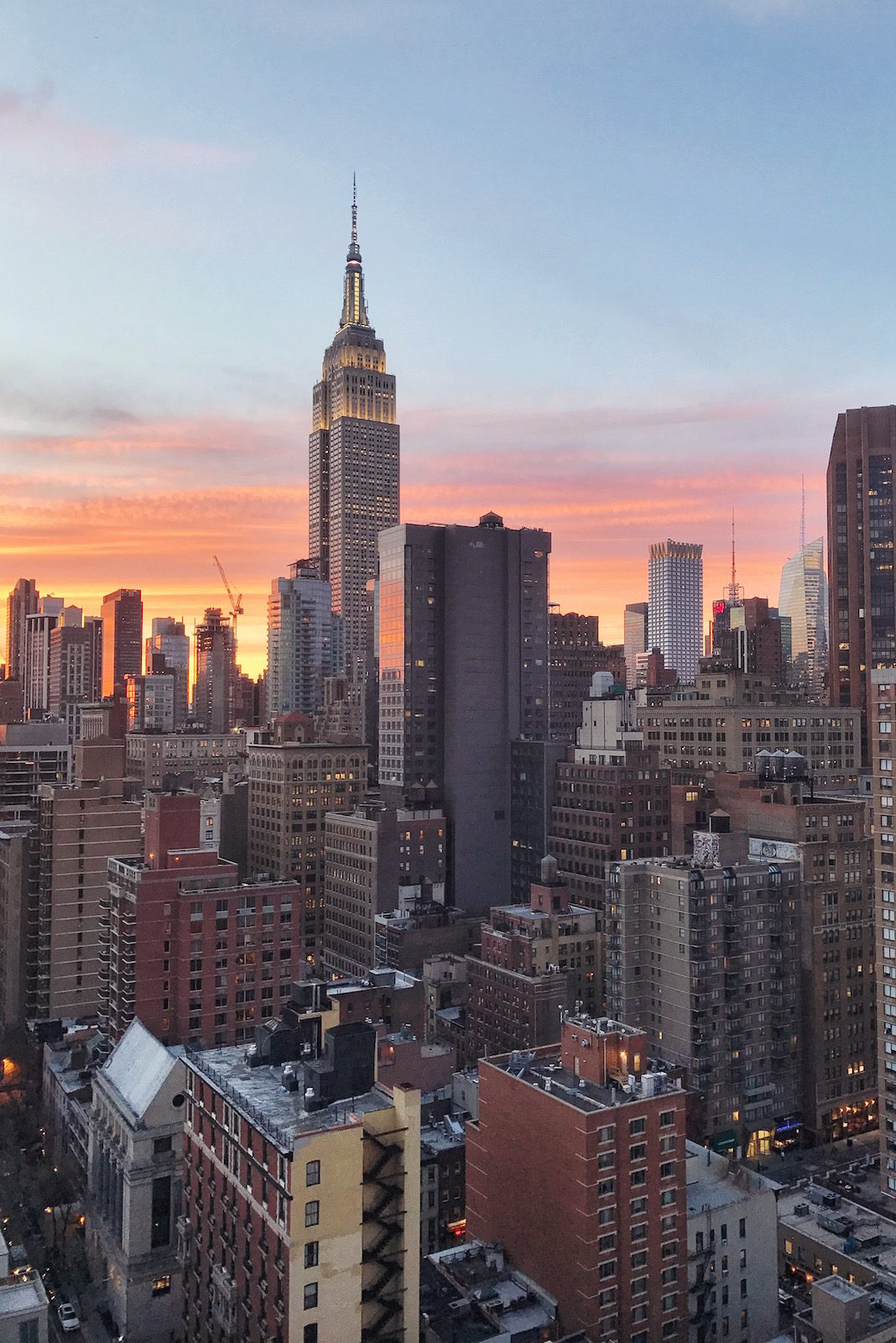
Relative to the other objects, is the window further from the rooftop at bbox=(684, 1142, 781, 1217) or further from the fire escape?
the rooftop at bbox=(684, 1142, 781, 1217)

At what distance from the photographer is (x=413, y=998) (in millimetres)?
115188

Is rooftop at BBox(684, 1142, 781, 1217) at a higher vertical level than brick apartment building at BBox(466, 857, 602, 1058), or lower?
lower

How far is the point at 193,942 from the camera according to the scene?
102500 mm

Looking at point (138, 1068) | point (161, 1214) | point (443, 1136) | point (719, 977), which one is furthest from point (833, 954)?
point (161, 1214)

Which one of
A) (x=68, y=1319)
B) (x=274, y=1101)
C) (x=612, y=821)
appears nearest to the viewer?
(x=274, y=1101)

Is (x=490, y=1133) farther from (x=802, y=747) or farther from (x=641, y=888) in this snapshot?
(x=802, y=747)

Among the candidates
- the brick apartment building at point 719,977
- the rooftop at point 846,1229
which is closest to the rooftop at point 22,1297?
the rooftop at point 846,1229

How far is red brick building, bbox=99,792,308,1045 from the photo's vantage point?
3989 inches

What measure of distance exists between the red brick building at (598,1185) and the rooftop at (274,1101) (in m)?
15.8

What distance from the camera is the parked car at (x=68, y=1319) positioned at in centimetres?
7831

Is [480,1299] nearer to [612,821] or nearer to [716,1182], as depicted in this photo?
[716,1182]

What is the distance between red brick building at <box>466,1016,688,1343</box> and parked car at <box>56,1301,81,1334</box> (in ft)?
107

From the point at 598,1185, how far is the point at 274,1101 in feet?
73.6

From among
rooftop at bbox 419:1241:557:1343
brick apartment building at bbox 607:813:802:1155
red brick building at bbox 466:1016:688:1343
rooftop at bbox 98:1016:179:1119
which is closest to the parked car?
rooftop at bbox 98:1016:179:1119
